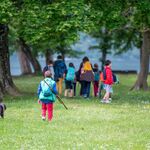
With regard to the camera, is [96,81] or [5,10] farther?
[96,81]

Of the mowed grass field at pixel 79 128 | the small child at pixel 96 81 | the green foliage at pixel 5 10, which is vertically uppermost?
the green foliage at pixel 5 10

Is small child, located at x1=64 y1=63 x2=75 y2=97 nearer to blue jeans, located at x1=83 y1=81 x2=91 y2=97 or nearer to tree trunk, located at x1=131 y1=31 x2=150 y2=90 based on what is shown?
blue jeans, located at x1=83 y1=81 x2=91 y2=97

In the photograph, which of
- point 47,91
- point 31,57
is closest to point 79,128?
point 47,91

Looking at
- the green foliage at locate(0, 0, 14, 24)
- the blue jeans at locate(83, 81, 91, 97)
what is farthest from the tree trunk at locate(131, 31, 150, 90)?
the green foliage at locate(0, 0, 14, 24)

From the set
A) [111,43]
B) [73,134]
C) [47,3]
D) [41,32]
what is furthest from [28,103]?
[111,43]

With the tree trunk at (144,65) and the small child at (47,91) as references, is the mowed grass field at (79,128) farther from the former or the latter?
the tree trunk at (144,65)

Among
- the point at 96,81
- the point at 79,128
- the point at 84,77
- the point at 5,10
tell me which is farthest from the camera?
the point at 96,81

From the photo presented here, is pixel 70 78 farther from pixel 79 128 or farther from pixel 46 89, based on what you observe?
pixel 79 128

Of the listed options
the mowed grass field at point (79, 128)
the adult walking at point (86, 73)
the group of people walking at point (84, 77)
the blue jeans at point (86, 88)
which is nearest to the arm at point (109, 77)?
the group of people walking at point (84, 77)

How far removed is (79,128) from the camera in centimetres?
1600

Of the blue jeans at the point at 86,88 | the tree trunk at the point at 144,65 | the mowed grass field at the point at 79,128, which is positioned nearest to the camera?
the mowed grass field at the point at 79,128

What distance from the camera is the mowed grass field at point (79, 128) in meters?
12.9

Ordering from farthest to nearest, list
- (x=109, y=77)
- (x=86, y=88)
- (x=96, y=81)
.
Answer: (x=96, y=81) → (x=86, y=88) → (x=109, y=77)

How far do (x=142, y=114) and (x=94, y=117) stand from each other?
1.91 m
